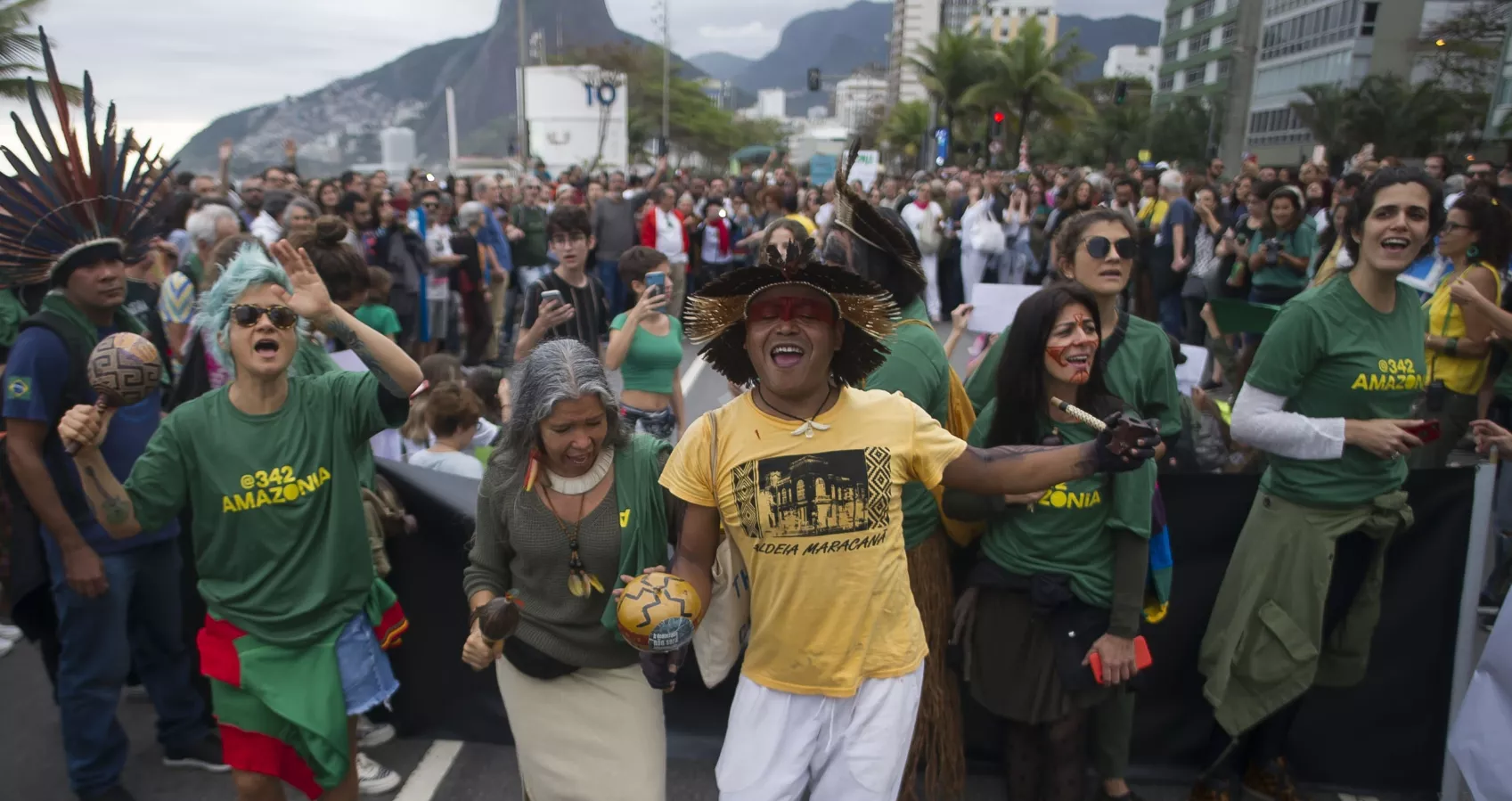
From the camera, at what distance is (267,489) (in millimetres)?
3021

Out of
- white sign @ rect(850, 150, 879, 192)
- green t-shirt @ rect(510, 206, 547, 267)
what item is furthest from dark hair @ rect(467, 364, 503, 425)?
white sign @ rect(850, 150, 879, 192)

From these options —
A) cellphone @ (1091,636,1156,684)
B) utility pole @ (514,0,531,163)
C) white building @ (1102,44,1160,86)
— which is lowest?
cellphone @ (1091,636,1156,684)

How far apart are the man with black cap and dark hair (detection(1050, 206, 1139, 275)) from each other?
10.7 feet

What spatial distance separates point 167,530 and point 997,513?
2.90 m

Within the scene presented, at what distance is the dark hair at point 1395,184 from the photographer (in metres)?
3.31

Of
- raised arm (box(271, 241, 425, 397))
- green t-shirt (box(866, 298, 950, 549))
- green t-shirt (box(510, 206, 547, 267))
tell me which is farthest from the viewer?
green t-shirt (box(510, 206, 547, 267))

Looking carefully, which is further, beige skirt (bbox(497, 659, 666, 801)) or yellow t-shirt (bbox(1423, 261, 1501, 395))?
yellow t-shirt (bbox(1423, 261, 1501, 395))

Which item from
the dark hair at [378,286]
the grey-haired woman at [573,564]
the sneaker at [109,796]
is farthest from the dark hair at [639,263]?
the sneaker at [109,796]

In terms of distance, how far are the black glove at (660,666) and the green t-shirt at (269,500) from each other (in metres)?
1.16

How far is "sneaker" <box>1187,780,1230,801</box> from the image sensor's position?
369 centimetres

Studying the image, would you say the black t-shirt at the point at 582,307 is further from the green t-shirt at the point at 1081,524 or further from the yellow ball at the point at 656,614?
the yellow ball at the point at 656,614

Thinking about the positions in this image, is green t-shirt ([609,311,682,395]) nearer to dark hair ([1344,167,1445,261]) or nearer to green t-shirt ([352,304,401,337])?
green t-shirt ([352,304,401,337])

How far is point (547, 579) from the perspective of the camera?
2848 millimetres

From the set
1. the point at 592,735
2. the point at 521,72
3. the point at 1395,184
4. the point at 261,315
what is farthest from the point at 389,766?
→ the point at 521,72
